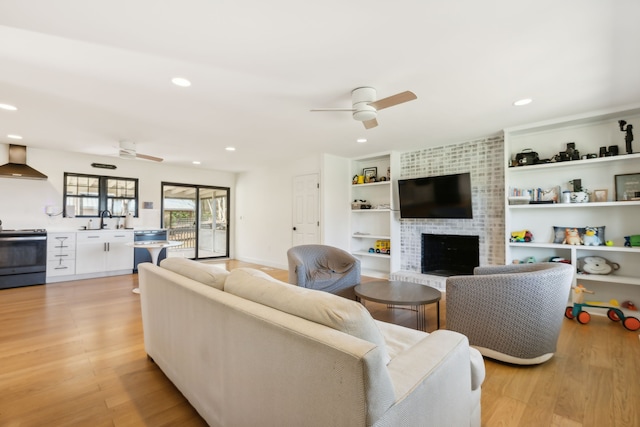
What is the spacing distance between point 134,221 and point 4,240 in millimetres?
1986

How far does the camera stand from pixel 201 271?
178 centimetres

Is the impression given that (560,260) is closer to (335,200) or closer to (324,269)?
(324,269)

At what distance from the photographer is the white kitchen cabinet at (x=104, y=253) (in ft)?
17.1

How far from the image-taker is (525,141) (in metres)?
4.08

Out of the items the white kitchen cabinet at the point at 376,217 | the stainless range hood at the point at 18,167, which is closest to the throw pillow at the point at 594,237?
the white kitchen cabinet at the point at 376,217

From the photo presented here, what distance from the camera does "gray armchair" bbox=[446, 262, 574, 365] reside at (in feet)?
7.07

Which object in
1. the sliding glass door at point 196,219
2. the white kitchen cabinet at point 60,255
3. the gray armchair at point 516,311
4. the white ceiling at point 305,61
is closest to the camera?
the white ceiling at point 305,61

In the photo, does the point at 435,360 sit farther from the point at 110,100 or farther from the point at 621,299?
the point at 621,299

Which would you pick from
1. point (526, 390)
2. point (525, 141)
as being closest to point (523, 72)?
point (525, 141)

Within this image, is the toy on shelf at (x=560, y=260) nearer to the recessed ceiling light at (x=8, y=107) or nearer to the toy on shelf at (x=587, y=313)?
the toy on shelf at (x=587, y=313)

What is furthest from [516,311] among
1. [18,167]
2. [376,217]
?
[18,167]

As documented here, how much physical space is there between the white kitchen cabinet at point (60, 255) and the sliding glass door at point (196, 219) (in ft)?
6.02

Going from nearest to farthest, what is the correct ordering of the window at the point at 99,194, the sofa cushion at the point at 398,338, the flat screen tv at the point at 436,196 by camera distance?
1. the sofa cushion at the point at 398,338
2. the flat screen tv at the point at 436,196
3. the window at the point at 99,194

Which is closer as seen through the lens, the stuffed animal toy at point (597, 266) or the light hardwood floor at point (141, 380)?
the light hardwood floor at point (141, 380)
